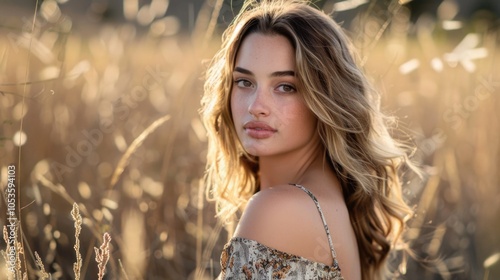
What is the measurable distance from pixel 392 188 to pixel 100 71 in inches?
90.9

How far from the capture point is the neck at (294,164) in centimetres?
246

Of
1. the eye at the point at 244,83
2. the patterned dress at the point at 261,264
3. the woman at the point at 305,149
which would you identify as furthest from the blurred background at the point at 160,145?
the patterned dress at the point at 261,264

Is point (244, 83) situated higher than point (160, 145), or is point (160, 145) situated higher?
point (244, 83)

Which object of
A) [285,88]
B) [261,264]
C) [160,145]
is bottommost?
[261,264]

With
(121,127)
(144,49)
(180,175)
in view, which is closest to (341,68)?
(180,175)

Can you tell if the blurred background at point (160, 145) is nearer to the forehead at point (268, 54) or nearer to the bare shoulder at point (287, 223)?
the forehead at point (268, 54)

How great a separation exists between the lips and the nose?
1.0 inches

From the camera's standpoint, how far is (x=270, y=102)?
2320 millimetres

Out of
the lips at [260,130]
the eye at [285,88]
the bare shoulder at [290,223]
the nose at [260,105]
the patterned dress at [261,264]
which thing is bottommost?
the patterned dress at [261,264]

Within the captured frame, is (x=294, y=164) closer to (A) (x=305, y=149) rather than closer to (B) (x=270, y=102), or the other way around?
(A) (x=305, y=149)

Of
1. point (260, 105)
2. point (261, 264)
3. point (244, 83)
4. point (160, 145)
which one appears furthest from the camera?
point (160, 145)

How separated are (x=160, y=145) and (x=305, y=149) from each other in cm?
202

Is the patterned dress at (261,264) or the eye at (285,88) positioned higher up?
the eye at (285,88)

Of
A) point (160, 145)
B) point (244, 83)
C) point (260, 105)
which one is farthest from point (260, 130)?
point (160, 145)
